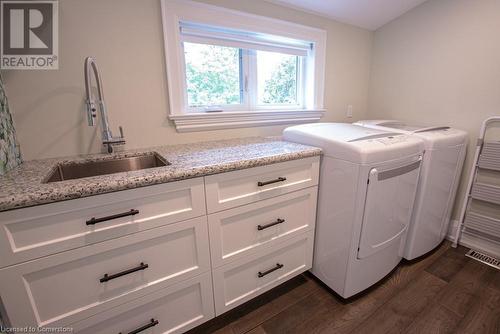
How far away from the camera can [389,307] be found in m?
1.27

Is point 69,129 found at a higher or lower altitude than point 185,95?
lower

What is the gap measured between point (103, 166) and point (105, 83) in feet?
1.47

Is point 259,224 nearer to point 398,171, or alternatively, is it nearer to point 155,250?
point 155,250

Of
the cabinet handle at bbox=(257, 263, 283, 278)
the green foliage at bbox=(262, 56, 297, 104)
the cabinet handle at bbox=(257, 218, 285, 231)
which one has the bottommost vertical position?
the cabinet handle at bbox=(257, 263, 283, 278)

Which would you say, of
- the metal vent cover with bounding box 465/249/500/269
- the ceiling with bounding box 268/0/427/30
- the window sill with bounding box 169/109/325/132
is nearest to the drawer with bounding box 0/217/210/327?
the window sill with bounding box 169/109/325/132

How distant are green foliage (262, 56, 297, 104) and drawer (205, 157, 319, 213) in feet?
2.59

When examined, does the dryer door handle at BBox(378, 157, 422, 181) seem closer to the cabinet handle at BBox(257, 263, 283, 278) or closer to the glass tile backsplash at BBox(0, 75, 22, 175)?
the cabinet handle at BBox(257, 263, 283, 278)

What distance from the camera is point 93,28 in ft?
3.64

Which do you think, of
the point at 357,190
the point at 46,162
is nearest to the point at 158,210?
the point at 46,162

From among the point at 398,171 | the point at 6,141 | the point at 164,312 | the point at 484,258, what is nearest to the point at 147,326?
the point at 164,312

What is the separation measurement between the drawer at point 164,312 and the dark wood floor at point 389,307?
0.68ft

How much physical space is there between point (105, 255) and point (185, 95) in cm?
97

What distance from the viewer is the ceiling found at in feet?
5.41

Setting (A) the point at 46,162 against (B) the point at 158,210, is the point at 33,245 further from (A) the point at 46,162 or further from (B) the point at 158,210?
(A) the point at 46,162
